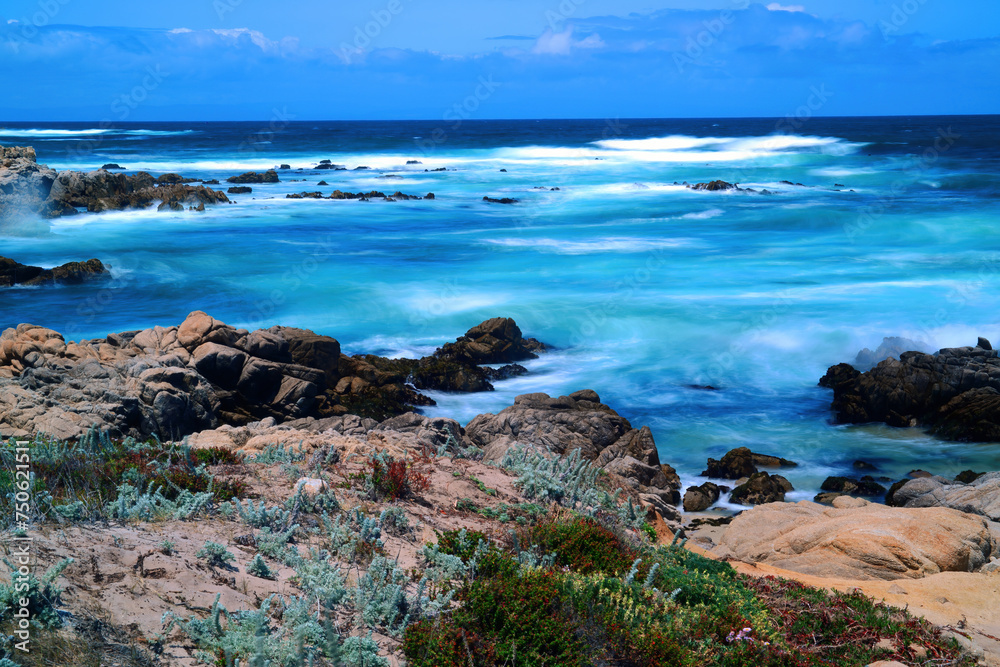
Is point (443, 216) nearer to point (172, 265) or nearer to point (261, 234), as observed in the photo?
point (261, 234)

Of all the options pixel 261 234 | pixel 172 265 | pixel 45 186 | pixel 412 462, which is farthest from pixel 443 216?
pixel 412 462

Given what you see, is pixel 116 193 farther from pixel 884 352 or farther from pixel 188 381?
pixel 884 352

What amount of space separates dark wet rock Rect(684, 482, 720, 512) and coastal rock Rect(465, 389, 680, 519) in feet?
0.60

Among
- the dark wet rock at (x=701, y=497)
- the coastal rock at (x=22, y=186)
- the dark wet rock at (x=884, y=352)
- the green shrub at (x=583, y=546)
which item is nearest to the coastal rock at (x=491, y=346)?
the dark wet rock at (x=701, y=497)

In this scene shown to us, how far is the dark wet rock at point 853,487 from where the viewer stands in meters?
12.2

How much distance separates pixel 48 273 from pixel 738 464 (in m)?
23.6

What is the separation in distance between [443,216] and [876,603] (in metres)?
38.1

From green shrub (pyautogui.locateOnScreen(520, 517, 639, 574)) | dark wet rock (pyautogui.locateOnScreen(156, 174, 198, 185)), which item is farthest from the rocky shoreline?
dark wet rock (pyautogui.locateOnScreen(156, 174, 198, 185))

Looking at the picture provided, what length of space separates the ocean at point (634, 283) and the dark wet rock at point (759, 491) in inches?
20.0

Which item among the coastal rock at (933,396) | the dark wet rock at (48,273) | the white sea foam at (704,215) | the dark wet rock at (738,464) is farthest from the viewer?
the white sea foam at (704,215)

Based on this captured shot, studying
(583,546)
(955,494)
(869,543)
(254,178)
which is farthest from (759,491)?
(254,178)

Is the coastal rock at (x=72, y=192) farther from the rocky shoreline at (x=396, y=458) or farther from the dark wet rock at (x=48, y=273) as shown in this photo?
the rocky shoreline at (x=396, y=458)

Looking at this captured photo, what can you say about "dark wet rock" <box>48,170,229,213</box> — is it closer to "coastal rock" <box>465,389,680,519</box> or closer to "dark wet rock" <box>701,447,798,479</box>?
"coastal rock" <box>465,389,680,519</box>

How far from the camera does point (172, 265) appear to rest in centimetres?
2945
